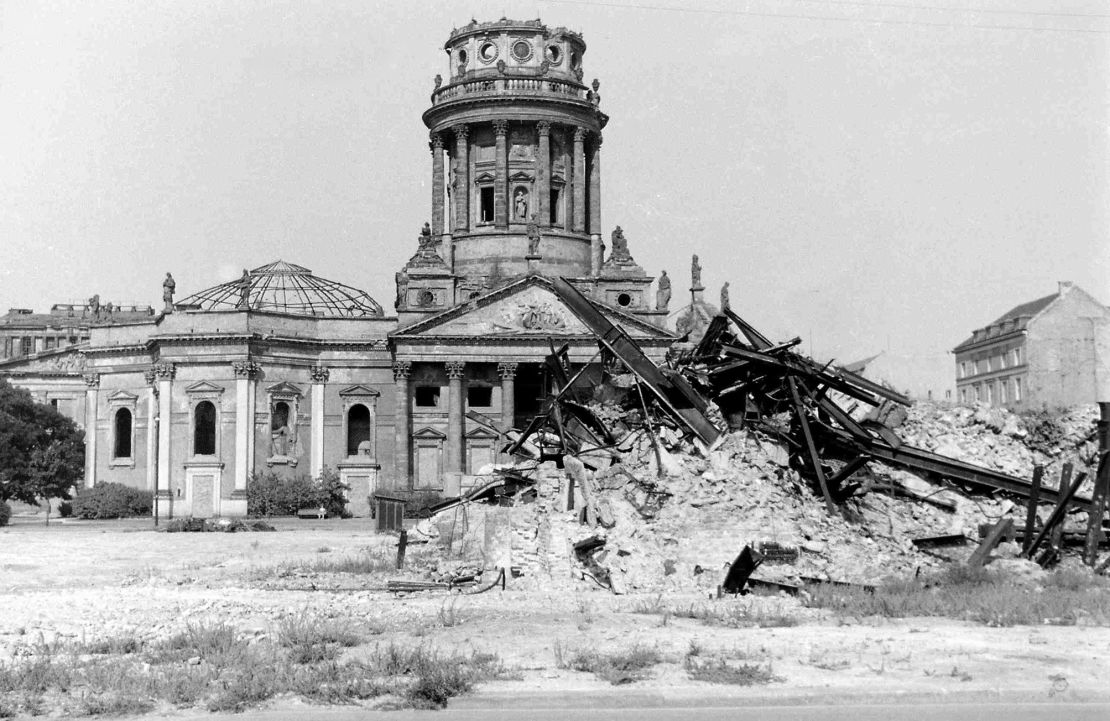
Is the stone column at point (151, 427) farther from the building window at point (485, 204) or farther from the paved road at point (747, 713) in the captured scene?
the paved road at point (747, 713)

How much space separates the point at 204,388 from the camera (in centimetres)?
5581

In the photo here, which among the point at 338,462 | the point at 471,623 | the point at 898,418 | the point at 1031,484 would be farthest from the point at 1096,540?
the point at 338,462

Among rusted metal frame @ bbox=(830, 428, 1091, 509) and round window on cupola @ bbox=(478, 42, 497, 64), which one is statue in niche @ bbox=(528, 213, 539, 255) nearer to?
round window on cupola @ bbox=(478, 42, 497, 64)

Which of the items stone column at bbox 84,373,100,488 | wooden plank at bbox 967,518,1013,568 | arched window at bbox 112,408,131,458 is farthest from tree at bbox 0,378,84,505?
wooden plank at bbox 967,518,1013,568

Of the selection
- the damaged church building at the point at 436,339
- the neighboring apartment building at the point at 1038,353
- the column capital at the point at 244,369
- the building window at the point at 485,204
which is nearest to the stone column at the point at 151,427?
the damaged church building at the point at 436,339

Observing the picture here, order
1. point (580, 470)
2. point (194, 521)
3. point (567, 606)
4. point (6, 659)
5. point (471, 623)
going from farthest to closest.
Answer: point (194, 521), point (580, 470), point (567, 606), point (471, 623), point (6, 659)

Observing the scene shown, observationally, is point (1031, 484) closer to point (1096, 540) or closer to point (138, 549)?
point (1096, 540)

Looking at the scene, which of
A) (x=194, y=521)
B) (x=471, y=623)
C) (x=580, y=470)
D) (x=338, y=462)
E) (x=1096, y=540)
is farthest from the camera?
(x=338, y=462)

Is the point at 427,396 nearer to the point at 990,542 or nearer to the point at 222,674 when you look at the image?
the point at 990,542

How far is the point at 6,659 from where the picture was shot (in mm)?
13953

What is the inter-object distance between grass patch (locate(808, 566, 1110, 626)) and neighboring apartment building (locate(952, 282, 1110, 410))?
3657 centimetres

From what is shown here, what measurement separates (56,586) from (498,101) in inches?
1663

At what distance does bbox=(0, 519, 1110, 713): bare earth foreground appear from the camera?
1203 centimetres

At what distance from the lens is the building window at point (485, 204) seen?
206 ft
